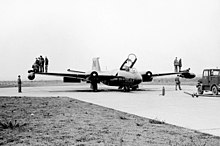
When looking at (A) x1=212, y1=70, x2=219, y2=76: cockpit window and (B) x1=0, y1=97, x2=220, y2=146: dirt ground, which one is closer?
(B) x1=0, y1=97, x2=220, y2=146: dirt ground

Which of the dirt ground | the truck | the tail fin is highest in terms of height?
the tail fin

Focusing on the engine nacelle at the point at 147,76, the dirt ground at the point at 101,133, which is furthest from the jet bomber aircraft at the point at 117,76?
the dirt ground at the point at 101,133

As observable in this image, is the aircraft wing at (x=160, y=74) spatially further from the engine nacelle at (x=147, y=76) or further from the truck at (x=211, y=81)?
the truck at (x=211, y=81)

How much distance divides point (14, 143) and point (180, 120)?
526 cm

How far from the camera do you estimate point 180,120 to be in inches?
358

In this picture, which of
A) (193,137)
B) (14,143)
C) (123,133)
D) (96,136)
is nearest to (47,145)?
(14,143)

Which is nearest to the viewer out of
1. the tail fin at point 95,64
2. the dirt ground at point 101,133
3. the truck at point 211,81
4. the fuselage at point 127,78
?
the dirt ground at point 101,133

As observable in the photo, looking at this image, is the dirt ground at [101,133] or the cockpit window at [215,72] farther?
the cockpit window at [215,72]

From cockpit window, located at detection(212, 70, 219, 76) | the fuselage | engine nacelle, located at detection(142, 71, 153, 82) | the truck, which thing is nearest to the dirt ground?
the truck

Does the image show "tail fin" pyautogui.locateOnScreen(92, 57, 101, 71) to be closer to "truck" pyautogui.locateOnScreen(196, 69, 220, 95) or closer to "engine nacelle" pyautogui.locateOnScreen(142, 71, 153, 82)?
"engine nacelle" pyautogui.locateOnScreen(142, 71, 153, 82)

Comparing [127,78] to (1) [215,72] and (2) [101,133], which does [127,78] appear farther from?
(2) [101,133]

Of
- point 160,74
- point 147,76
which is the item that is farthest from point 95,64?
point 147,76

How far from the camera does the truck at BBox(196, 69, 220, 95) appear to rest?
20.5 metres

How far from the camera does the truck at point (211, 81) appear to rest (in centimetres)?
2053
